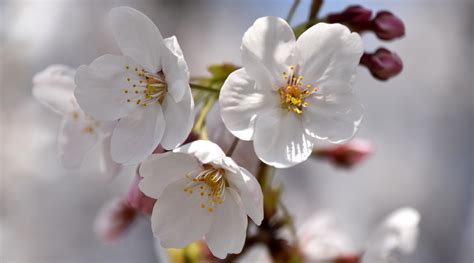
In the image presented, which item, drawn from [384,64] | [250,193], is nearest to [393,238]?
[384,64]

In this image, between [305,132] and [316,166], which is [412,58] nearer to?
[316,166]

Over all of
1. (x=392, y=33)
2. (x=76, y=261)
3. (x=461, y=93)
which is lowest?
(x=76, y=261)

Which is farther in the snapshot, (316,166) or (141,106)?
(316,166)

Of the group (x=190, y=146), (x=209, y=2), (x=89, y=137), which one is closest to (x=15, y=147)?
(x=209, y=2)

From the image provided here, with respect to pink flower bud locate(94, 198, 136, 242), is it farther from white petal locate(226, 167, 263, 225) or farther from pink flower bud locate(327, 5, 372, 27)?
pink flower bud locate(327, 5, 372, 27)

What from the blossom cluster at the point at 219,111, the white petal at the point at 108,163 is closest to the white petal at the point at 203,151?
the blossom cluster at the point at 219,111

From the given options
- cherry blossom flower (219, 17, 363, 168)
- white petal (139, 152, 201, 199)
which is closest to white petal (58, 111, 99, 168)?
white petal (139, 152, 201, 199)
